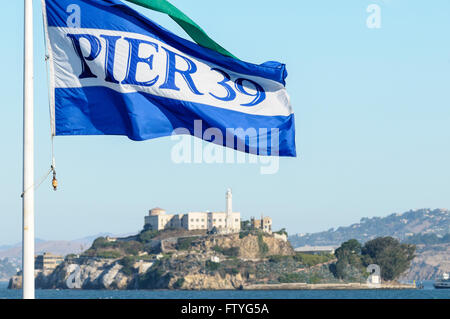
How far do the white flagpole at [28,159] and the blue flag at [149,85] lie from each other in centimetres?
147

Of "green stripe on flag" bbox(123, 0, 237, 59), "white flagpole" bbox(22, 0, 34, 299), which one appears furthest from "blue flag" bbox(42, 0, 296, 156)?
"white flagpole" bbox(22, 0, 34, 299)

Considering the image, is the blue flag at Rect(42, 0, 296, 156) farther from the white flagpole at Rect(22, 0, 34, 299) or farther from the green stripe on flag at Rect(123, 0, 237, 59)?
the white flagpole at Rect(22, 0, 34, 299)

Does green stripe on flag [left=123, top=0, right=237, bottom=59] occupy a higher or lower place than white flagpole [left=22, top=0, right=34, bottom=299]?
higher

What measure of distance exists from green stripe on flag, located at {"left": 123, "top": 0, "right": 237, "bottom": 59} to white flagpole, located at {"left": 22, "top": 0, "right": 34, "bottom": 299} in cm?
224

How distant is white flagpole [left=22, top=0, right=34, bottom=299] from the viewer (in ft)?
44.3

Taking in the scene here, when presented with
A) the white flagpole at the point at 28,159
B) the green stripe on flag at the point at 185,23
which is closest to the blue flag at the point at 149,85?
the green stripe on flag at the point at 185,23

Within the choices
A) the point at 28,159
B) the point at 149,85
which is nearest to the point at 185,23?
the point at 149,85

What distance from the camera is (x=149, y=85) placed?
624 inches

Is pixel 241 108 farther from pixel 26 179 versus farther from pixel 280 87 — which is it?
pixel 26 179
